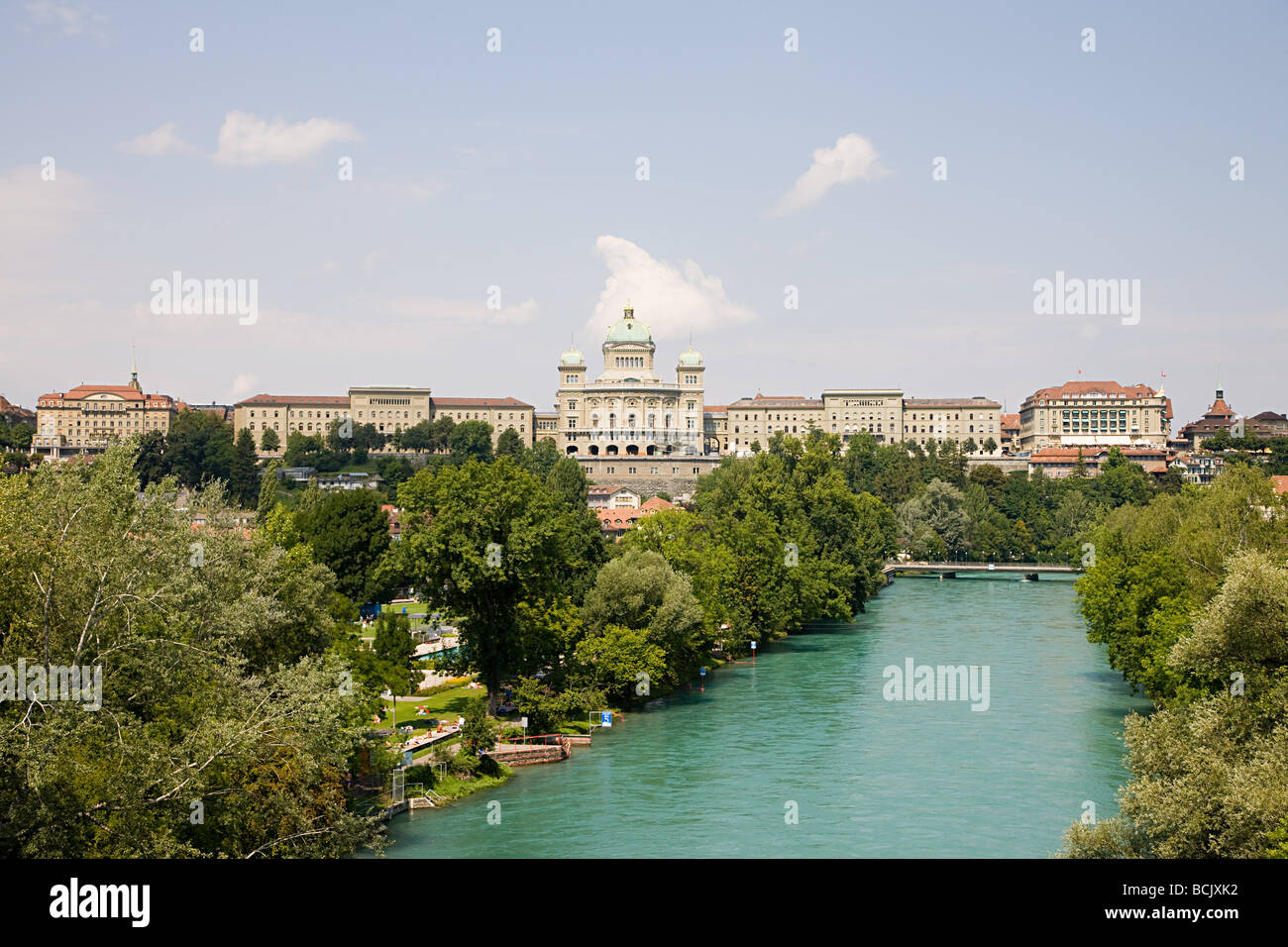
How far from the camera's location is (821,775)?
1086 inches

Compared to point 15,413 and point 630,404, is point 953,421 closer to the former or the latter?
point 630,404

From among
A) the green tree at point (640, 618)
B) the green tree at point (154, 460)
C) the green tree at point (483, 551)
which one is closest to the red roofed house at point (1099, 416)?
the green tree at point (154, 460)

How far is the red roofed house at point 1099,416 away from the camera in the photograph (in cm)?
14725

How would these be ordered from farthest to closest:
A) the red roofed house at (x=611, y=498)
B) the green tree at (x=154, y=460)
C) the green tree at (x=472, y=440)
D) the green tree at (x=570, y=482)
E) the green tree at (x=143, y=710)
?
the green tree at (x=472, y=440), the red roofed house at (x=611, y=498), the green tree at (x=154, y=460), the green tree at (x=570, y=482), the green tree at (x=143, y=710)

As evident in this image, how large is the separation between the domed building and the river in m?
97.9

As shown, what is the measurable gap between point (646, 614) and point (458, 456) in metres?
91.3

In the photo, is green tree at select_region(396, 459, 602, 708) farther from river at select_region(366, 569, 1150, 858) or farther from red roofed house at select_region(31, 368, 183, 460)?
red roofed house at select_region(31, 368, 183, 460)

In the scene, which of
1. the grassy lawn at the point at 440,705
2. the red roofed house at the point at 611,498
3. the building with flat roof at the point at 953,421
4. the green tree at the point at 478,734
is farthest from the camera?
the building with flat roof at the point at 953,421

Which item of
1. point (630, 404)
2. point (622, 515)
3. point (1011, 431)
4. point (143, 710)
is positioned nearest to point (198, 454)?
point (622, 515)

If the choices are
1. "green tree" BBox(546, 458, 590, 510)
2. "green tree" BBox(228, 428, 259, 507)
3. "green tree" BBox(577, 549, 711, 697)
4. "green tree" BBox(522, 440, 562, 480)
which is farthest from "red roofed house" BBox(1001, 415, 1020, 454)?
"green tree" BBox(577, 549, 711, 697)

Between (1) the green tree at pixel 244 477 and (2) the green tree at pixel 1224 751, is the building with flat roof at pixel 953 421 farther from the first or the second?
(2) the green tree at pixel 1224 751

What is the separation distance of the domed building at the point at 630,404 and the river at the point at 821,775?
97904mm

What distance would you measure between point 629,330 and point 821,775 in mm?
120735
